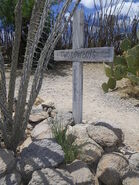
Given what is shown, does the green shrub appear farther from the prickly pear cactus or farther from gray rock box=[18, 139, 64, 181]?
the prickly pear cactus

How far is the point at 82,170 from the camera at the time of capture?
2.94 m

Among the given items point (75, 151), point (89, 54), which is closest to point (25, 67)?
point (75, 151)

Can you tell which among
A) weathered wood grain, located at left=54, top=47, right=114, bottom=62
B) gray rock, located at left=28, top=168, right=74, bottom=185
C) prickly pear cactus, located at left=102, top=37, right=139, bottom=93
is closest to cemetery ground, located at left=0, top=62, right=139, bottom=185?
gray rock, located at left=28, top=168, right=74, bottom=185

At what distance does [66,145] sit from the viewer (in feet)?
10.4

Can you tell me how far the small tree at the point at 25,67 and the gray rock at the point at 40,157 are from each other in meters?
0.27

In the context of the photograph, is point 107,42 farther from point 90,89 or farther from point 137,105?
point 137,105

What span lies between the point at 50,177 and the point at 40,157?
0.26m

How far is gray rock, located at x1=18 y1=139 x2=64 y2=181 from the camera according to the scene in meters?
2.81

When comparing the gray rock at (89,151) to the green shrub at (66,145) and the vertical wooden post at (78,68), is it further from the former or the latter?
the vertical wooden post at (78,68)

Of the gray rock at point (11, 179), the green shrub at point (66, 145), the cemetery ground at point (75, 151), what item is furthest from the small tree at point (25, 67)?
the gray rock at point (11, 179)

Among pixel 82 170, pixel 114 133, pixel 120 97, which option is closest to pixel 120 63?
pixel 120 97

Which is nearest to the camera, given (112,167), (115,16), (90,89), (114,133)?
(112,167)

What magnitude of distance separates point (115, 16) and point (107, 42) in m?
0.65

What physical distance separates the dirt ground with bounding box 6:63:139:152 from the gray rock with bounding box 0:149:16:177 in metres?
1.33
